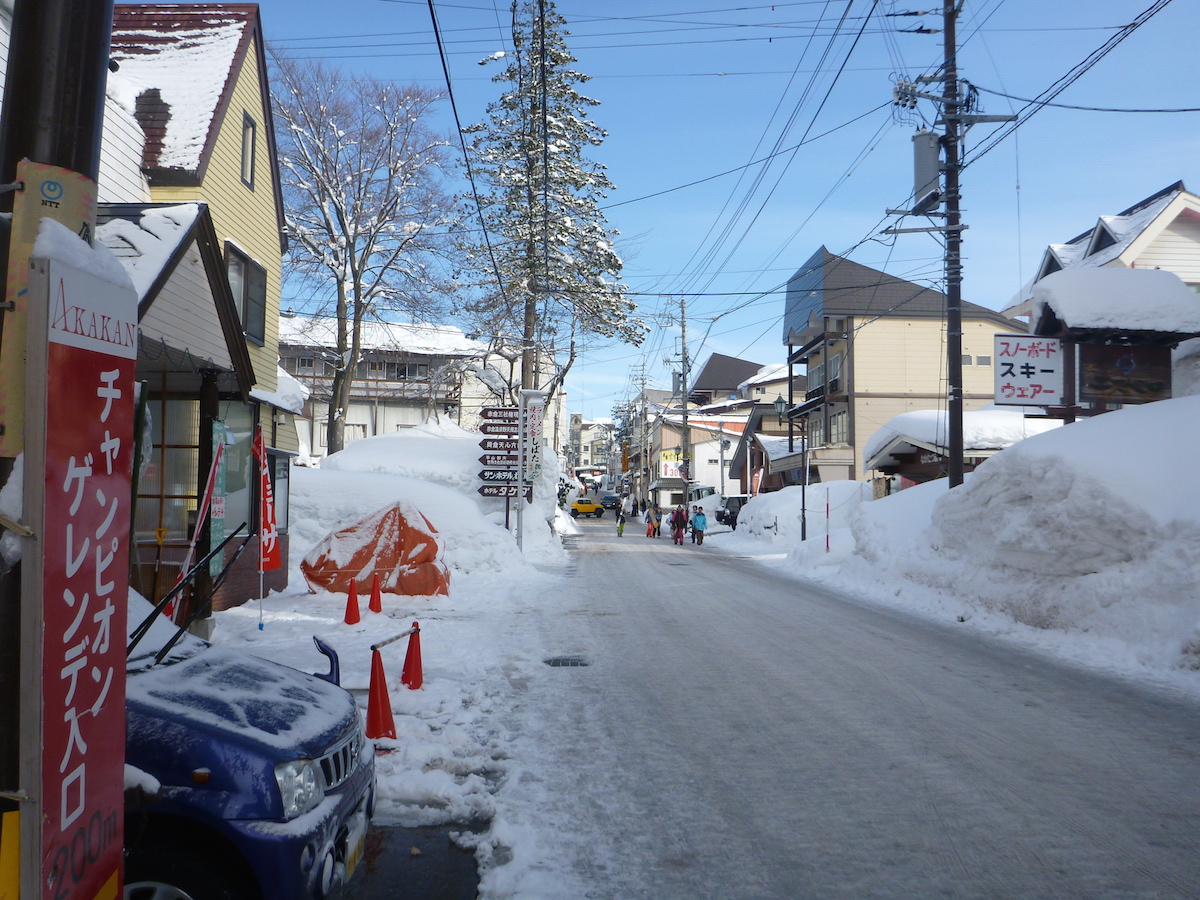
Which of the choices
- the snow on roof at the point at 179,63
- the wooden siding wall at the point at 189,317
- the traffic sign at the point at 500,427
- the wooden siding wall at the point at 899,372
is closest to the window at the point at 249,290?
the snow on roof at the point at 179,63

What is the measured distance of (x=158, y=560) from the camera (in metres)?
10.9

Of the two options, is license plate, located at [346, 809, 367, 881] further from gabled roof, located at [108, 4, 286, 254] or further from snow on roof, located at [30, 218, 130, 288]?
gabled roof, located at [108, 4, 286, 254]

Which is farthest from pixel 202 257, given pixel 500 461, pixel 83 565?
pixel 500 461

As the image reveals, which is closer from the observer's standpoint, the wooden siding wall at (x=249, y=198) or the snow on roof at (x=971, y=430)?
the wooden siding wall at (x=249, y=198)

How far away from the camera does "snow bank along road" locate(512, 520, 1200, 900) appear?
4020 mm

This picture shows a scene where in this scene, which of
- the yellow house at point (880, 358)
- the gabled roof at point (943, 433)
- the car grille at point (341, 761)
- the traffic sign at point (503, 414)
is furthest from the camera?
the yellow house at point (880, 358)

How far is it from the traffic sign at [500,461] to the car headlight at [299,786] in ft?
67.1

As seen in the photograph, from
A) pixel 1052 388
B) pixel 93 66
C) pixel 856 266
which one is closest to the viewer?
pixel 93 66

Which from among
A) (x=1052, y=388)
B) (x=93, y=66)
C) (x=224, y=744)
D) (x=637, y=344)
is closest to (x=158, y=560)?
(x=224, y=744)

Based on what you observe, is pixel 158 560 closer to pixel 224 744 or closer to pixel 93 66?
pixel 224 744

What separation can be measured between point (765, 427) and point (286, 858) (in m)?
56.8

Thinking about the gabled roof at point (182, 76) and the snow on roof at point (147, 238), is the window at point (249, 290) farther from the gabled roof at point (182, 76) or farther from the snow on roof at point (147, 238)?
the snow on roof at point (147, 238)

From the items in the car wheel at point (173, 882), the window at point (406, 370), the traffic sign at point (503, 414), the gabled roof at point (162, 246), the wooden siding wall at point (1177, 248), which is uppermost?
the wooden siding wall at point (1177, 248)

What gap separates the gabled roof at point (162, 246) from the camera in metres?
7.52
